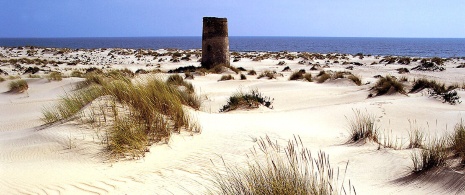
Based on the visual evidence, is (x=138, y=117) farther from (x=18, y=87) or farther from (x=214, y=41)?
(x=214, y=41)

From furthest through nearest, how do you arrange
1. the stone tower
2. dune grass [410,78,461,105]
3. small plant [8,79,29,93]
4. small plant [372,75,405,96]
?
the stone tower → small plant [8,79,29,93] → small plant [372,75,405,96] → dune grass [410,78,461,105]

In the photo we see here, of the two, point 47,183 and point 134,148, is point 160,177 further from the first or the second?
point 47,183

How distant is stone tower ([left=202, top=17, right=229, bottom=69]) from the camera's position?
1952 cm

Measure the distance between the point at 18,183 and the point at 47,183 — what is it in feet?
1.05

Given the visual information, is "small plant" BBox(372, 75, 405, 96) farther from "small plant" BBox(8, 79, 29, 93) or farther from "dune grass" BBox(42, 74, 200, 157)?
"small plant" BBox(8, 79, 29, 93)

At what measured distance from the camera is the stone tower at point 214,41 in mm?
19516

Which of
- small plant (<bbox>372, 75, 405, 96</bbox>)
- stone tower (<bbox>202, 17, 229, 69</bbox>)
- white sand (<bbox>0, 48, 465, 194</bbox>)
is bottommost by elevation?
white sand (<bbox>0, 48, 465, 194</bbox>)

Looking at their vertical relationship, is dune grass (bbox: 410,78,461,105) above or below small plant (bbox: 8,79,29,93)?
above

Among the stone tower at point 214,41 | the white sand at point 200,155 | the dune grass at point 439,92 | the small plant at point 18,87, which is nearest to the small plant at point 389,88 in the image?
the dune grass at point 439,92

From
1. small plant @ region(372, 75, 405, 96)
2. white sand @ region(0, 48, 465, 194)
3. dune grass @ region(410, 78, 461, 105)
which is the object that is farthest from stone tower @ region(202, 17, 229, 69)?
white sand @ region(0, 48, 465, 194)

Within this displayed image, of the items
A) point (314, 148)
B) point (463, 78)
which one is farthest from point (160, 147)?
point (463, 78)

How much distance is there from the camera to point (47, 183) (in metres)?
4.20

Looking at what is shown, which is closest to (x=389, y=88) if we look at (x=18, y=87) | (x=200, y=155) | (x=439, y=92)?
(x=439, y=92)

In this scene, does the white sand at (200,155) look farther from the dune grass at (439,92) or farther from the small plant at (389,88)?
the small plant at (389,88)
